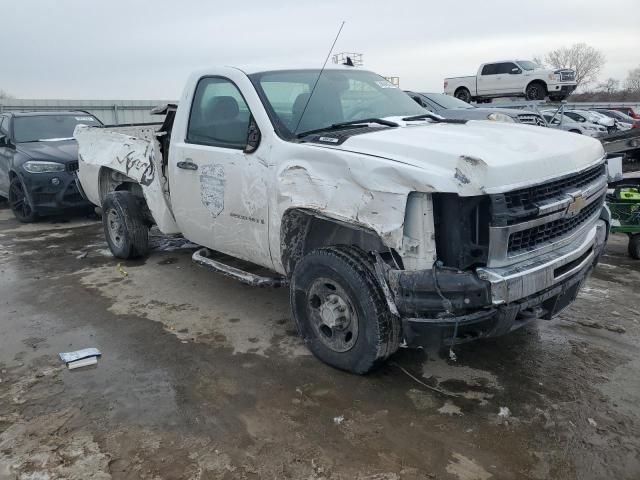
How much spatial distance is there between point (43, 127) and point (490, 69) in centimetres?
1663

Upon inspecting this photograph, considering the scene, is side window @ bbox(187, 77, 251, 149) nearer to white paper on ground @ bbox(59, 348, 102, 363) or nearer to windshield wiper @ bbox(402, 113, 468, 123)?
windshield wiper @ bbox(402, 113, 468, 123)

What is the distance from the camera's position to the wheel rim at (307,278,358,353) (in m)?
3.47

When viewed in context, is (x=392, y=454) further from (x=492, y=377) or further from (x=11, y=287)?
(x=11, y=287)

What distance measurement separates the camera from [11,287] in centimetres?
565

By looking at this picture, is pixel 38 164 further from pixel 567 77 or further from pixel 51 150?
pixel 567 77

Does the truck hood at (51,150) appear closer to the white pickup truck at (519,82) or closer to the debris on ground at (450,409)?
the debris on ground at (450,409)

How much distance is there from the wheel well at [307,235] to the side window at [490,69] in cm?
1910

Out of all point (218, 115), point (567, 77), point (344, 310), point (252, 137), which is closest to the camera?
point (344, 310)

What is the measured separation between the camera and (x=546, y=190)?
313 centimetres

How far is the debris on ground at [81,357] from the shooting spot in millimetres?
3871

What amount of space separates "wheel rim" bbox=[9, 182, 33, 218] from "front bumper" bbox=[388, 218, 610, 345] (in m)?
7.60

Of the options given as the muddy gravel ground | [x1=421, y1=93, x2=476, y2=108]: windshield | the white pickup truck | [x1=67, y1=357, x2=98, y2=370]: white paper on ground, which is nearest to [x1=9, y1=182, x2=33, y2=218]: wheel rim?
the muddy gravel ground

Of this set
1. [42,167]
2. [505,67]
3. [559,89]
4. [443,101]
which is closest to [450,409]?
[42,167]

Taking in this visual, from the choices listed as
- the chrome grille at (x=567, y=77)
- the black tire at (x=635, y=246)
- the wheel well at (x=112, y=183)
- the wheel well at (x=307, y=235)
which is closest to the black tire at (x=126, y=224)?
the wheel well at (x=112, y=183)
